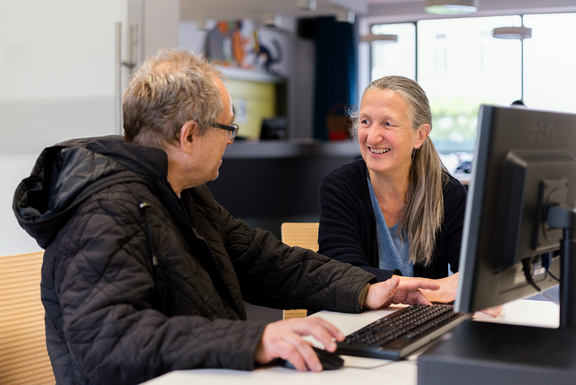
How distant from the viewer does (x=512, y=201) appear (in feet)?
3.11

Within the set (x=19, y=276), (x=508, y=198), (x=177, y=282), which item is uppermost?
(x=508, y=198)

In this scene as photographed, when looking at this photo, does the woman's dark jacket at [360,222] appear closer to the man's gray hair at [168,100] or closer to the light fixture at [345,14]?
the man's gray hair at [168,100]

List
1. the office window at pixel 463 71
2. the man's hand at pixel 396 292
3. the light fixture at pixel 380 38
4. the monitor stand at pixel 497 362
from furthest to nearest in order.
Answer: the office window at pixel 463 71, the light fixture at pixel 380 38, the man's hand at pixel 396 292, the monitor stand at pixel 497 362

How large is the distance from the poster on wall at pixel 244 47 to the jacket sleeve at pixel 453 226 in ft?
21.1

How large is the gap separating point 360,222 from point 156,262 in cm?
94

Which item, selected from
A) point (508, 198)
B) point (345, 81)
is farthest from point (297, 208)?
point (508, 198)

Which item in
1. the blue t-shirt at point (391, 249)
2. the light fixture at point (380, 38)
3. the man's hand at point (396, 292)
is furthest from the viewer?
the light fixture at point (380, 38)

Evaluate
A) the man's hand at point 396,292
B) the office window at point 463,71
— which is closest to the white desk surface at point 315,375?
the man's hand at point 396,292

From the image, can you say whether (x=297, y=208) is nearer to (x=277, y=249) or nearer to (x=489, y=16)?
(x=277, y=249)

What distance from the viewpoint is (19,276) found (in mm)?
1578

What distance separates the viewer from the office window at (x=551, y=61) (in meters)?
8.55

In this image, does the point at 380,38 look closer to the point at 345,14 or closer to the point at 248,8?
the point at 345,14

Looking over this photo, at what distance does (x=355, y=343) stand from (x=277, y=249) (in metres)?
0.52

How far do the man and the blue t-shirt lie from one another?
1.39 ft
